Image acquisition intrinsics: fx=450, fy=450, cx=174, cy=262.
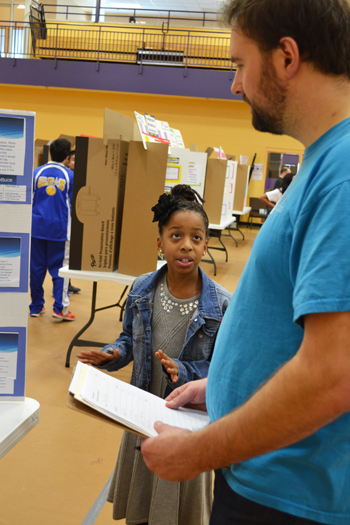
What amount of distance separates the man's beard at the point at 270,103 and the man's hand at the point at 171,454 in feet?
1.65

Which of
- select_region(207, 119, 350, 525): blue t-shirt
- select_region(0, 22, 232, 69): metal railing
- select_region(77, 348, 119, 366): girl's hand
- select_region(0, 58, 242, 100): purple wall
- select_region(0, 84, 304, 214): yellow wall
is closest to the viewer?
select_region(207, 119, 350, 525): blue t-shirt

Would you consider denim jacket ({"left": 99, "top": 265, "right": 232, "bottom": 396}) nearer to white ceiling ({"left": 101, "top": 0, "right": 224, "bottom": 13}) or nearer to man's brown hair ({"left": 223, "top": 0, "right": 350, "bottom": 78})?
man's brown hair ({"left": 223, "top": 0, "right": 350, "bottom": 78})

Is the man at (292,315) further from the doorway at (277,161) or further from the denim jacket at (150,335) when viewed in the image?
the doorway at (277,161)

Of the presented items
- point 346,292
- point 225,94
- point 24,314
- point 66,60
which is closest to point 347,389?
point 346,292

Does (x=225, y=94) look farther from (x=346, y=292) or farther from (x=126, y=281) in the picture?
(x=346, y=292)

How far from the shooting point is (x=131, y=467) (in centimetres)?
147

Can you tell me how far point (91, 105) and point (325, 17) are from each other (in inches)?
506

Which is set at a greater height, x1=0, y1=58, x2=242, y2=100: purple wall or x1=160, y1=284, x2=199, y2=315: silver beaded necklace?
x1=0, y1=58, x2=242, y2=100: purple wall

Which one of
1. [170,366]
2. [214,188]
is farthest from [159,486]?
[214,188]

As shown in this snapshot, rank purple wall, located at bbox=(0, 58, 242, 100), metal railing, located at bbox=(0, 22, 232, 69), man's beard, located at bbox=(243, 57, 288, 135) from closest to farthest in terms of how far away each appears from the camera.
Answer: man's beard, located at bbox=(243, 57, 288, 135)
purple wall, located at bbox=(0, 58, 242, 100)
metal railing, located at bbox=(0, 22, 232, 69)

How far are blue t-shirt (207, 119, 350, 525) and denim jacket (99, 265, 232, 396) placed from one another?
2.33 ft

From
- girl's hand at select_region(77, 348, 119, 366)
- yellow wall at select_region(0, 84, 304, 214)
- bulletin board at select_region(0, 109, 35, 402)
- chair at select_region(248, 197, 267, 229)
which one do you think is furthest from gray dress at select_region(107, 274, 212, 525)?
yellow wall at select_region(0, 84, 304, 214)

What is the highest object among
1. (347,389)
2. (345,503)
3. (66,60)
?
(66,60)

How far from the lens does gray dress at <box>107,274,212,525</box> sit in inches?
53.2
